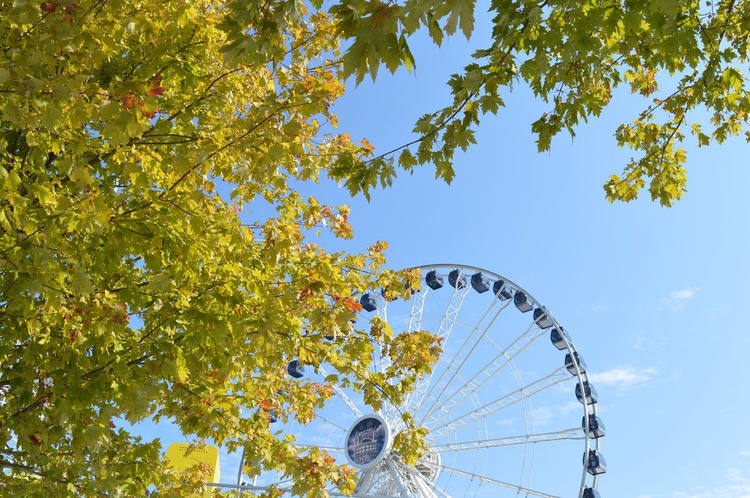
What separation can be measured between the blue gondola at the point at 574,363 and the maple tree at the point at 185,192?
1560cm

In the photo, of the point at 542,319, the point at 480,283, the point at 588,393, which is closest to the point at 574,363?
the point at 588,393

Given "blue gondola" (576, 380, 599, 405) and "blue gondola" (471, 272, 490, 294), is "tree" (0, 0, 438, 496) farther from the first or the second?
"blue gondola" (471, 272, 490, 294)

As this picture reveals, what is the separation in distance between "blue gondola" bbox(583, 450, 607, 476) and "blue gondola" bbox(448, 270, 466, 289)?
7.92 meters

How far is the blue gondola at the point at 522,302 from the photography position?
24250 mm

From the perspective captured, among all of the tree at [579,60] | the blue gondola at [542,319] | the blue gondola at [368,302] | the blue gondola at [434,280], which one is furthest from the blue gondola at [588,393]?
the tree at [579,60]

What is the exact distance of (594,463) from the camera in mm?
20234

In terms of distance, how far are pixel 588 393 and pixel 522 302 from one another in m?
3.96

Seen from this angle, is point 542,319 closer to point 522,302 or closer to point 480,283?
point 522,302

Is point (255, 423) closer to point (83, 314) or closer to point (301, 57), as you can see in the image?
point (83, 314)

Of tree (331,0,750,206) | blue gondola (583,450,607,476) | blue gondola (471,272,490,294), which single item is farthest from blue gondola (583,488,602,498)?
tree (331,0,750,206)

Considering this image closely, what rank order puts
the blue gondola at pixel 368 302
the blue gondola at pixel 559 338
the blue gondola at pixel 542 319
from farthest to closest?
the blue gondola at pixel 368 302
the blue gondola at pixel 542 319
the blue gondola at pixel 559 338

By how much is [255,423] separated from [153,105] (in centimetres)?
357

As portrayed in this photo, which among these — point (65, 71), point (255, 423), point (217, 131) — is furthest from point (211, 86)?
point (255, 423)

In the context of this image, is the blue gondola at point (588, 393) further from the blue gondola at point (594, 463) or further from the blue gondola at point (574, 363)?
the blue gondola at point (594, 463)
